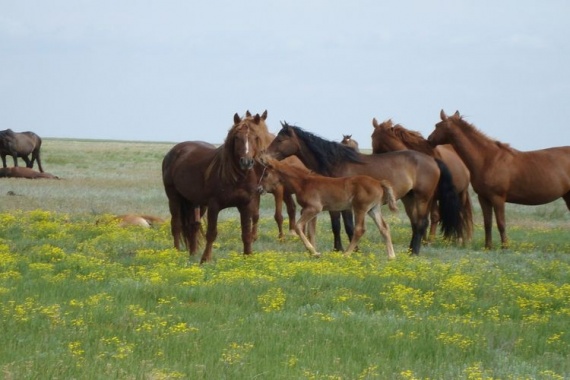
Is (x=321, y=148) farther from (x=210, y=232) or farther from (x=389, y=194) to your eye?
(x=210, y=232)

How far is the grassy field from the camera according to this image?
6.97 m

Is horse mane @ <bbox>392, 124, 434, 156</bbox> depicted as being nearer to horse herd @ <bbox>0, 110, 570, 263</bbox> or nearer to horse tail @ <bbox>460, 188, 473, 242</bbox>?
horse herd @ <bbox>0, 110, 570, 263</bbox>

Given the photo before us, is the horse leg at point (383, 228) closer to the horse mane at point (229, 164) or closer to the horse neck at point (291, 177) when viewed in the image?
the horse neck at point (291, 177)

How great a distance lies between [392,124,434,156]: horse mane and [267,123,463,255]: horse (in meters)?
1.44

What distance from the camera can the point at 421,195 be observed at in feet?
51.8

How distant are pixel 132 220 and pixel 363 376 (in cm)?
1231

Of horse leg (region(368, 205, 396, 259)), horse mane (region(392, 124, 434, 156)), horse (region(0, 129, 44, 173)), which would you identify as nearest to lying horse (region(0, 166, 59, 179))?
horse (region(0, 129, 44, 173))

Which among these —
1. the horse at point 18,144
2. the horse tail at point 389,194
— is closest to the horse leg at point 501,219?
the horse tail at point 389,194

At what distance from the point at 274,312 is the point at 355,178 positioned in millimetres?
5548

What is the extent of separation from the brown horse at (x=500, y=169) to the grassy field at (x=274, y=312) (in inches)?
48.9

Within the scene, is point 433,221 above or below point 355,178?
below

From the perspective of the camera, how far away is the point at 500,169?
16938 mm

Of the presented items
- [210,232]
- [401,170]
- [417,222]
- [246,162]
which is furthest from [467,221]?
[246,162]

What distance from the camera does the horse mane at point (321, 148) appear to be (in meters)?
15.6
